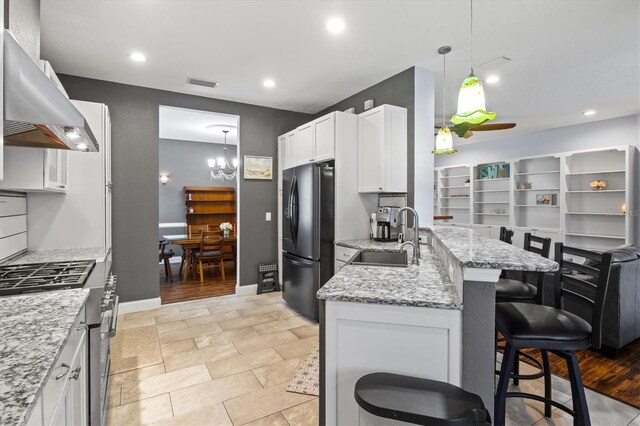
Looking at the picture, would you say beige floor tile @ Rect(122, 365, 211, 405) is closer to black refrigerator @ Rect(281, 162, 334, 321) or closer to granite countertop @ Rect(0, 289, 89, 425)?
granite countertop @ Rect(0, 289, 89, 425)

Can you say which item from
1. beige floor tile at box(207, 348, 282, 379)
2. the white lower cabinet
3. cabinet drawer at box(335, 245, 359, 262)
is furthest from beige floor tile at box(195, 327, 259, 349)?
the white lower cabinet

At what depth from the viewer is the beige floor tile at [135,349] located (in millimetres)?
2633

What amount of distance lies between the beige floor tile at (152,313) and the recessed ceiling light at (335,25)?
3538mm

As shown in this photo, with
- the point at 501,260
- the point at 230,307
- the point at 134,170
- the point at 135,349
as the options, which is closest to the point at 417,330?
the point at 501,260

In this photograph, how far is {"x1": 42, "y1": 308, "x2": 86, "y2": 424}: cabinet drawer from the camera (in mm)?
848

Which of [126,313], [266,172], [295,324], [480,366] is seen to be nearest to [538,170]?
[266,172]

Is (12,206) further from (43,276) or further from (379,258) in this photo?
(379,258)

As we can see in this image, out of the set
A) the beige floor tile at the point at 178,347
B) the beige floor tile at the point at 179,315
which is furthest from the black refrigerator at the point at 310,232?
the beige floor tile at the point at 178,347

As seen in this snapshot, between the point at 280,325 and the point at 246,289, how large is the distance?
133cm

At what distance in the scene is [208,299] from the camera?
445 cm

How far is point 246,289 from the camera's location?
15.3 feet

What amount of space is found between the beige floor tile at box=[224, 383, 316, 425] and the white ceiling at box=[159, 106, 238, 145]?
3849 millimetres

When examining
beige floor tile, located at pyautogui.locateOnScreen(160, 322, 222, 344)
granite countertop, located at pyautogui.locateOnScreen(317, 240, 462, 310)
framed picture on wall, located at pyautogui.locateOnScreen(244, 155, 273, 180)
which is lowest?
beige floor tile, located at pyautogui.locateOnScreen(160, 322, 222, 344)

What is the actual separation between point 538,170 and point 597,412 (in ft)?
18.9
